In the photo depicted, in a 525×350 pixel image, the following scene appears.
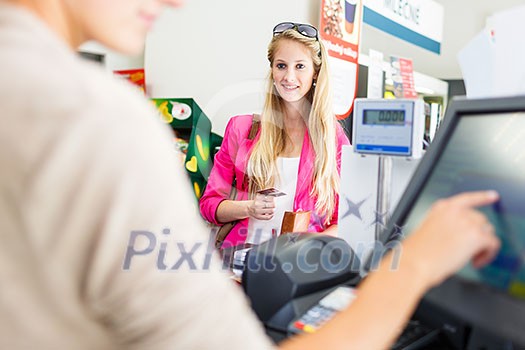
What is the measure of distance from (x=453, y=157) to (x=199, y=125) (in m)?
2.77

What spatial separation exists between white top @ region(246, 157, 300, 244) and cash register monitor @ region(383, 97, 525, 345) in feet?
4.24

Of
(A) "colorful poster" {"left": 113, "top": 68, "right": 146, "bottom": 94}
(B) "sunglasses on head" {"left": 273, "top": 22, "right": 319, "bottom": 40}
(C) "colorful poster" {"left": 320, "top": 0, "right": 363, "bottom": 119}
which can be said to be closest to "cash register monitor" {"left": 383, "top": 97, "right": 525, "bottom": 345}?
(B) "sunglasses on head" {"left": 273, "top": 22, "right": 319, "bottom": 40}

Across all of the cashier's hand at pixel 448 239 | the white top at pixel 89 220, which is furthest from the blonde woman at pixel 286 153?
the white top at pixel 89 220

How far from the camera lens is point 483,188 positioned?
0.82 meters

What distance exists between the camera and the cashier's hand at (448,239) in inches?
26.2

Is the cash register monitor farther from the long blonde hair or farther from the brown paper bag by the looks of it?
the long blonde hair

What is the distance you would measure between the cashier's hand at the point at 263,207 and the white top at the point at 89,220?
1.62 m

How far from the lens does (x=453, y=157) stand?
90 cm

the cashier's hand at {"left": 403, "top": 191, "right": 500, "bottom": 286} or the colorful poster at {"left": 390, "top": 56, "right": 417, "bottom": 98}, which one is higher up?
the colorful poster at {"left": 390, "top": 56, "right": 417, "bottom": 98}

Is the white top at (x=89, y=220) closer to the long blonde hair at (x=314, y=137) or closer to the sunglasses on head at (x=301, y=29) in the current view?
the long blonde hair at (x=314, y=137)

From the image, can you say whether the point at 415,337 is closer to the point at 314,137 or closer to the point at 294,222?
the point at 294,222

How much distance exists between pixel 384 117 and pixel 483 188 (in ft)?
1.61

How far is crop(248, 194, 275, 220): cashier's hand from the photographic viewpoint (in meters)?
2.18

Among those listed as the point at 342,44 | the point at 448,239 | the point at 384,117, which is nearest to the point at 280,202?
the point at 384,117
